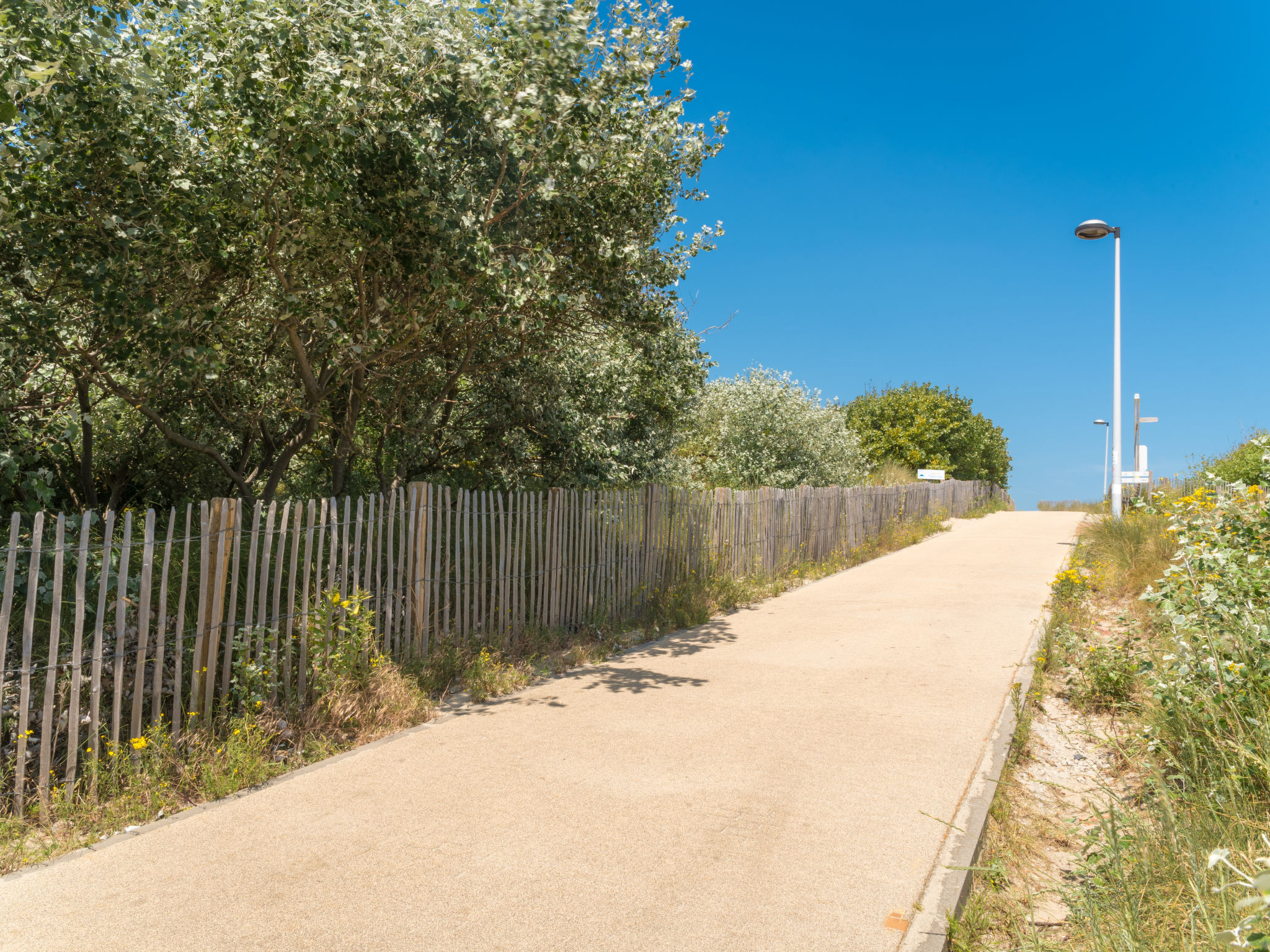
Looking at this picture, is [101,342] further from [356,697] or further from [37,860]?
[37,860]

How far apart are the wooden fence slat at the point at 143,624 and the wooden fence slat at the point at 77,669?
0.96 ft

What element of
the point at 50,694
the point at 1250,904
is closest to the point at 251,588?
the point at 50,694

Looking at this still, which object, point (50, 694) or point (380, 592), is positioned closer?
point (50, 694)

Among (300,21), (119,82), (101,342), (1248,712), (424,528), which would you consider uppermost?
(300,21)

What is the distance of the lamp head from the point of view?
1805cm

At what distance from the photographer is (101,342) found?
7.64 meters

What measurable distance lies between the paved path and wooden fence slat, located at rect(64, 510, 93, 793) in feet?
2.03

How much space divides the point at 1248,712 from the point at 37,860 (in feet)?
21.5

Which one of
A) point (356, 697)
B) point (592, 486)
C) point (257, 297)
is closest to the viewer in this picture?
point (356, 697)

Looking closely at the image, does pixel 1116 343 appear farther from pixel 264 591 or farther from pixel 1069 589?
pixel 264 591

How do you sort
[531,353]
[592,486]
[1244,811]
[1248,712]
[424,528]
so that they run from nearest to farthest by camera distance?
[1244,811]
[1248,712]
[424,528]
[531,353]
[592,486]

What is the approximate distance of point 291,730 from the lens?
18.6ft

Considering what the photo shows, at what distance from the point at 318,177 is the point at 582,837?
5.30 metres

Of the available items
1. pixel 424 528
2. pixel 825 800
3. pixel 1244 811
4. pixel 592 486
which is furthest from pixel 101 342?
pixel 1244 811
